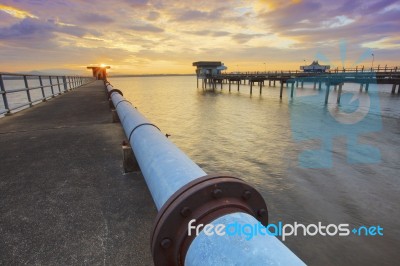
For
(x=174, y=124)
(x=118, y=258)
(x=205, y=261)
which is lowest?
(x=174, y=124)

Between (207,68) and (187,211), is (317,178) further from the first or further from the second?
(207,68)

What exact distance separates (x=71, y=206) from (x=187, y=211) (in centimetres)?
244

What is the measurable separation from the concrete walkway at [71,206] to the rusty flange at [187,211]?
983 millimetres

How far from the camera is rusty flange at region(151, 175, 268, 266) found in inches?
56.6

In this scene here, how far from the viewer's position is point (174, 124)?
83.4 ft

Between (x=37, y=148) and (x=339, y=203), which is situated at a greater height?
(x=37, y=148)

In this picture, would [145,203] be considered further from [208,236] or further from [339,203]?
[339,203]

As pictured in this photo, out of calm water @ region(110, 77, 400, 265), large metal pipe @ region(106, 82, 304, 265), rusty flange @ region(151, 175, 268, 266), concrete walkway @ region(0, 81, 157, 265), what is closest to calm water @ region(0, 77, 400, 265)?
calm water @ region(110, 77, 400, 265)

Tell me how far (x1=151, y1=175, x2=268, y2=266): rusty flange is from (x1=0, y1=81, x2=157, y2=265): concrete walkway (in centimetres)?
98

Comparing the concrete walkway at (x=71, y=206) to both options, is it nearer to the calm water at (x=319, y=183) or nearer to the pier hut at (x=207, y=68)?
the calm water at (x=319, y=183)

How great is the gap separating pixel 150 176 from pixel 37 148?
4558 mm

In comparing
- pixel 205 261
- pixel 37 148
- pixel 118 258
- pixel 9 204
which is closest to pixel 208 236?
pixel 205 261

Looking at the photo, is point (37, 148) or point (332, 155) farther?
point (332, 155)

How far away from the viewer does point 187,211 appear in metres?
1.45
